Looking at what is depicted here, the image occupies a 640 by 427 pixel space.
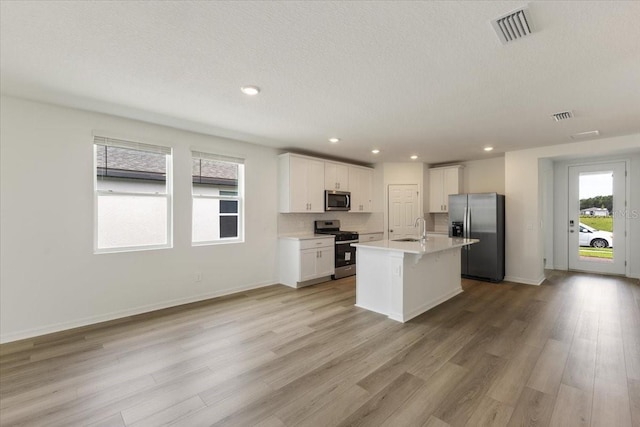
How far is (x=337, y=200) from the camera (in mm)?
5973

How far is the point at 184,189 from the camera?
4164 millimetres

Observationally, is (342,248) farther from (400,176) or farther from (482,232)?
(482,232)

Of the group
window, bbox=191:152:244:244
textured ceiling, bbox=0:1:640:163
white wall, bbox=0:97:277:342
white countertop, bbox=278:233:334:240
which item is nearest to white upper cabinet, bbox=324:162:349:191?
white countertop, bbox=278:233:334:240

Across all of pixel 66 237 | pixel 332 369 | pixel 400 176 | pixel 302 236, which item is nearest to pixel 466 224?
pixel 400 176

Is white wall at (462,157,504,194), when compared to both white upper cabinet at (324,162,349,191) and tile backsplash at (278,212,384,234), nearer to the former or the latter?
tile backsplash at (278,212,384,234)

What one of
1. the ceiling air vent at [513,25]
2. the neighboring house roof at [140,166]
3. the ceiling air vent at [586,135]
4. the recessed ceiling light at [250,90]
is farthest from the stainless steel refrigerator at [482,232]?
the neighboring house roof at [140,166]

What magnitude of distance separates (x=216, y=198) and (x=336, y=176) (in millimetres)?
2517

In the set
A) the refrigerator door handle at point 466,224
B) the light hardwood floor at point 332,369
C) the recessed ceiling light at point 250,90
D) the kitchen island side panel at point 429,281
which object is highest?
the recessed ceiling light at point 250,90

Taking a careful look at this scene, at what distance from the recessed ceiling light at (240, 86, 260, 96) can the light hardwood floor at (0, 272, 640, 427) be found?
8.30ft

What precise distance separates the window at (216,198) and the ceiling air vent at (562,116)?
4.41 m

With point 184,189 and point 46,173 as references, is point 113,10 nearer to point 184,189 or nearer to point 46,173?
point 46,173

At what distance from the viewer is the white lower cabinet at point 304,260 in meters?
4.99

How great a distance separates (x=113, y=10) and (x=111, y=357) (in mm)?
2787

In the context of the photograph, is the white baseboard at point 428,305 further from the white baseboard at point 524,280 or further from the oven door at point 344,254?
the oven door at point 344,254
